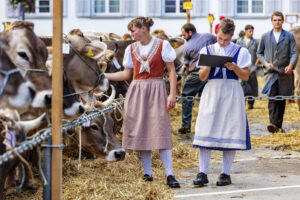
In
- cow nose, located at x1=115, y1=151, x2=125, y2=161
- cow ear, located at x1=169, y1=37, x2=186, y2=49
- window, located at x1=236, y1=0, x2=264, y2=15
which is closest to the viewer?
cow nose, located at x1=115, y1=151, x2=125, y2=161

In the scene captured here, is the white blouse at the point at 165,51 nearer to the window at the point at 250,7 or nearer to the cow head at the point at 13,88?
the cow head at the point at 13,88

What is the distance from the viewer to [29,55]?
488 centimetres

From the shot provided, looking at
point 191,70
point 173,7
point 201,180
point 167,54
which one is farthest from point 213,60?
point 173,7

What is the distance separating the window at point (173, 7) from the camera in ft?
93.4

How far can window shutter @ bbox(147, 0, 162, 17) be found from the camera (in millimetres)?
28188

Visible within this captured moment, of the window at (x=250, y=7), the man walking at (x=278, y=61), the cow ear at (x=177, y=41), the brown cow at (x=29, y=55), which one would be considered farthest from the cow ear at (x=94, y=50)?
the window at (x=250, y=7)

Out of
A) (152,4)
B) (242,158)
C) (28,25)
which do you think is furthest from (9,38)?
(152,4)

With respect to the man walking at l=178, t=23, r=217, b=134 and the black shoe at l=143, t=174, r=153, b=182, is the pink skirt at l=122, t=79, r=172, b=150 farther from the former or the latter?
the man walking at l=178, t=23, r=217, b=134

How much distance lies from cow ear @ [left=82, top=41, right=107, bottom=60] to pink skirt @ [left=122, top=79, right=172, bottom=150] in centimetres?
77

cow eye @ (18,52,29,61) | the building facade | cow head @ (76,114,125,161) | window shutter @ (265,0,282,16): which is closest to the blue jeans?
cow head @ (76,114,125,161)

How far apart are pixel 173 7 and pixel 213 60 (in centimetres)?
2243

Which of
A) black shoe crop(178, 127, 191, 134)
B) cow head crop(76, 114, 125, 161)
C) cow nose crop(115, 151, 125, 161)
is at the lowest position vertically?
black shoe crop(178, 127, 191, 134)

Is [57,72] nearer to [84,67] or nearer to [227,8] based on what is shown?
[84,67]

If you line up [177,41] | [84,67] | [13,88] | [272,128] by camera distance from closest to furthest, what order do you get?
[13,88], [84,67], [272,128], [177,41]
